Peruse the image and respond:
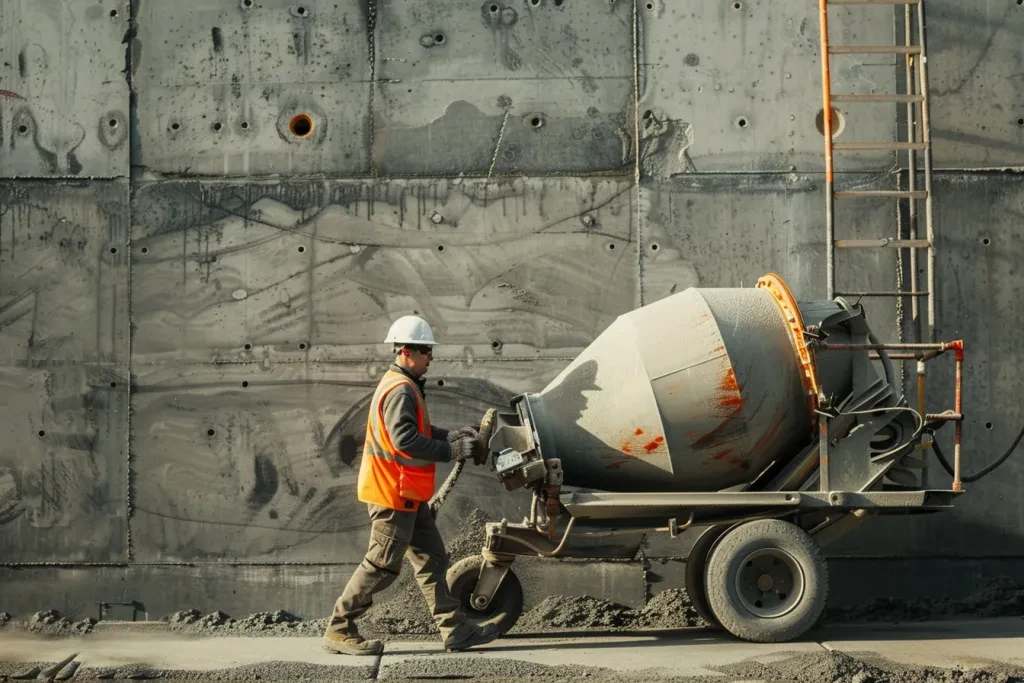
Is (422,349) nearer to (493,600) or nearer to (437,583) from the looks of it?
(437,583)

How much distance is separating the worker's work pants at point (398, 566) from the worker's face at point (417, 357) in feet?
2.56

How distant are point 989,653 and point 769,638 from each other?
1214mm

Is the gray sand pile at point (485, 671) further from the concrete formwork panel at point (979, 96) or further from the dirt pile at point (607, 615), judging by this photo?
the concrete formwork panel at point (979, 96)

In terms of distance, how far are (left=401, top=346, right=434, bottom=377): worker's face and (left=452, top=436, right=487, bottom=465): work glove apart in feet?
1.53

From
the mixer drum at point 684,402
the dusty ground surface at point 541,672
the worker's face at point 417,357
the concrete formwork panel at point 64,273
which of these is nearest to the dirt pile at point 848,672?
the dusty ground surface at point 541,672

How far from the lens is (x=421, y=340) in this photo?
22.8 ft

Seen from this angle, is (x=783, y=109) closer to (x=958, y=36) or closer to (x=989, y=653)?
(x=958, y=36)

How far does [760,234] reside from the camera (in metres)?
8.12

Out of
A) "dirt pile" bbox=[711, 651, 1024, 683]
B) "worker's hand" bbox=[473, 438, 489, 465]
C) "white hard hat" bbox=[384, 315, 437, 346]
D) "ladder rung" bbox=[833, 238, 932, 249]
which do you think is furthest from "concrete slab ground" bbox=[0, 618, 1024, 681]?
"ladder rung" bbox=[833, 238, 932, 249]

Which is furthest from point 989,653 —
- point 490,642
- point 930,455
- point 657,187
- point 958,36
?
point 958,36

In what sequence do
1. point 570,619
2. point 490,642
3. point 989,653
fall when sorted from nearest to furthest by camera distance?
point 989,653
point 490,642
point 570,619

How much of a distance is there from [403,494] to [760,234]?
10.2ft

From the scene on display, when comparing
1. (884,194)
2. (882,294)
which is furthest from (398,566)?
(884,194)

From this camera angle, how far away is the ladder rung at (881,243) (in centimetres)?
771
